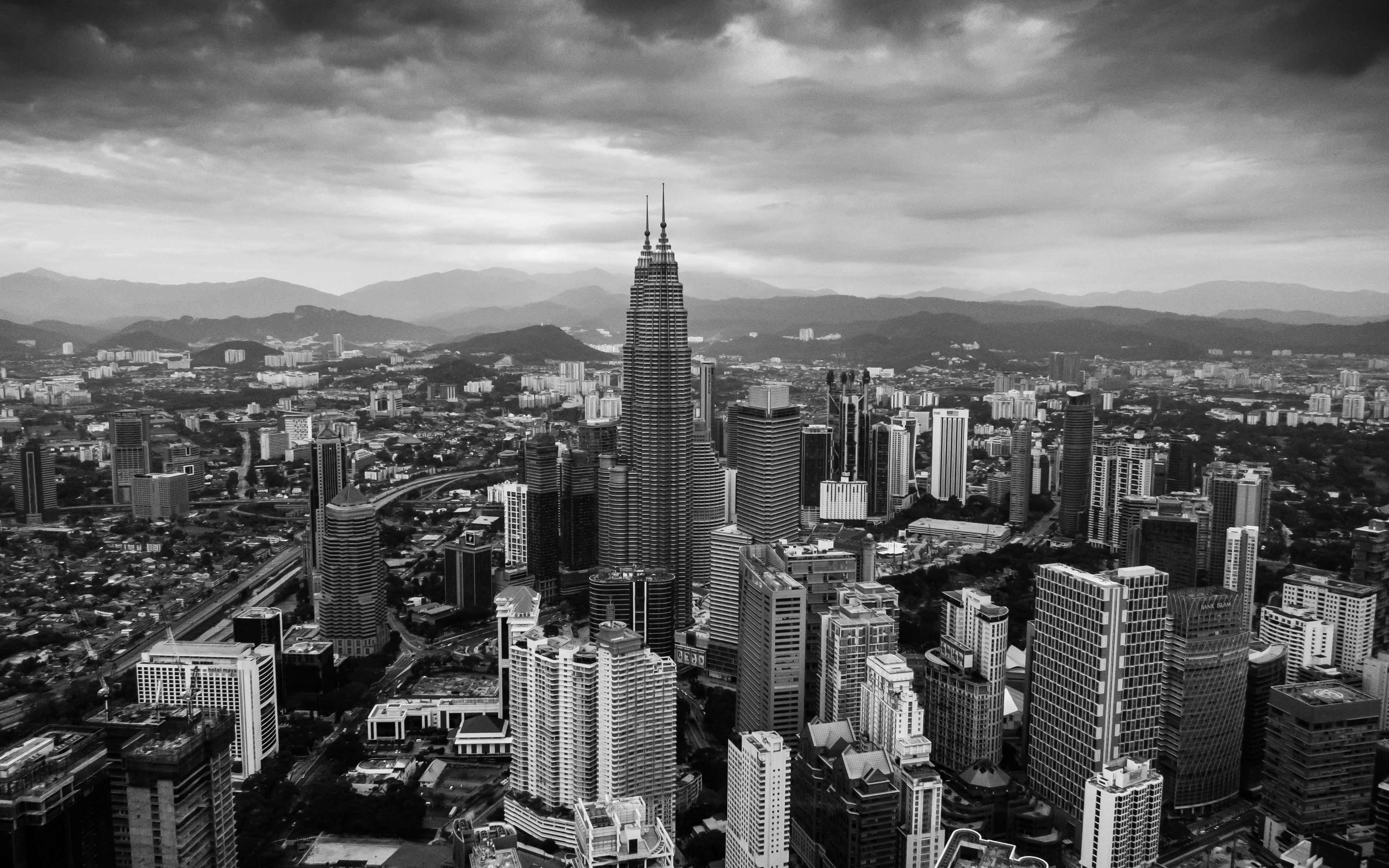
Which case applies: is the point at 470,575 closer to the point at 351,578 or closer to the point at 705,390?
the point at 351,578

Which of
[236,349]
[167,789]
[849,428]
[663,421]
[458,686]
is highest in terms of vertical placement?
[236,349]

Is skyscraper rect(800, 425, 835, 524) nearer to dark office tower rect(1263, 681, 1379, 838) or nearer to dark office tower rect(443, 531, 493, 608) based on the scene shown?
dark office tower rect(443, 531, 493, 608)

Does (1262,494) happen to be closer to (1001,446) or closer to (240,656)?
(1001,446)

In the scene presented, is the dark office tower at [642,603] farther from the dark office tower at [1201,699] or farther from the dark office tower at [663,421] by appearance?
the dark office tower at [1201,699]

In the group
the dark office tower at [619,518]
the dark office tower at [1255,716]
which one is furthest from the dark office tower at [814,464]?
the dark office tower at [1255,716]

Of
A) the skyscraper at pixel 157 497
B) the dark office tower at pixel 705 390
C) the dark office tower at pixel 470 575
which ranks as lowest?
the dark office tower at pixel 470 575

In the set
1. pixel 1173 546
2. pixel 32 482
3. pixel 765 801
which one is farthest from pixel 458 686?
pixel 32 482
